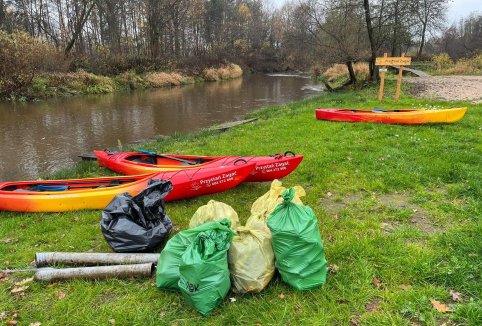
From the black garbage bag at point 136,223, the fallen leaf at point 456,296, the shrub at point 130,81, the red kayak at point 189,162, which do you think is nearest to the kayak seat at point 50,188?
the red kayak at point 189,162

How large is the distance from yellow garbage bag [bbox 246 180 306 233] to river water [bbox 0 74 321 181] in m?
6.34

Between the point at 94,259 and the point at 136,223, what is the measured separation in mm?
527

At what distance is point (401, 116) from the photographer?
870 cm

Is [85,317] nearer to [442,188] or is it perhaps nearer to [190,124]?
[442,188]

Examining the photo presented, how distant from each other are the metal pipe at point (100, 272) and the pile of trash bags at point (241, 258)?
0.98ft

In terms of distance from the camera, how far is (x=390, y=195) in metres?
4.99

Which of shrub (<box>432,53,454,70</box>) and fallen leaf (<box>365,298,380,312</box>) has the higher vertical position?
shrub (<box>432,53,454,70</box>)

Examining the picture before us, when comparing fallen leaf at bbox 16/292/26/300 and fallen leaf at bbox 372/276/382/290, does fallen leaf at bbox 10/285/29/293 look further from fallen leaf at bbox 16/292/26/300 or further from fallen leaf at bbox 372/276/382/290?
fallen leaf at bbox 372/276/382/290

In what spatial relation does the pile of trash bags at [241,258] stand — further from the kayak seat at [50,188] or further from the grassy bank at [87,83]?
the grassy bank at [87,83]

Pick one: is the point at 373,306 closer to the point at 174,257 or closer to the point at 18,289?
the point at 174,257

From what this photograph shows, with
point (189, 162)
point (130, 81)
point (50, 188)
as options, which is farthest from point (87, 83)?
point (50, 188)

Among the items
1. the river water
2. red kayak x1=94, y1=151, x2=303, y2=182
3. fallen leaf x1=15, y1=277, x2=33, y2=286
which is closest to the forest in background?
the river water

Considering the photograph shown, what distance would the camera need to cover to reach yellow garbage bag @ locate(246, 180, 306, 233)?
3453 mm

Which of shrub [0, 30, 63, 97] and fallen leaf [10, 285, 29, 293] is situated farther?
shrub [0, 30, 63, 97]
